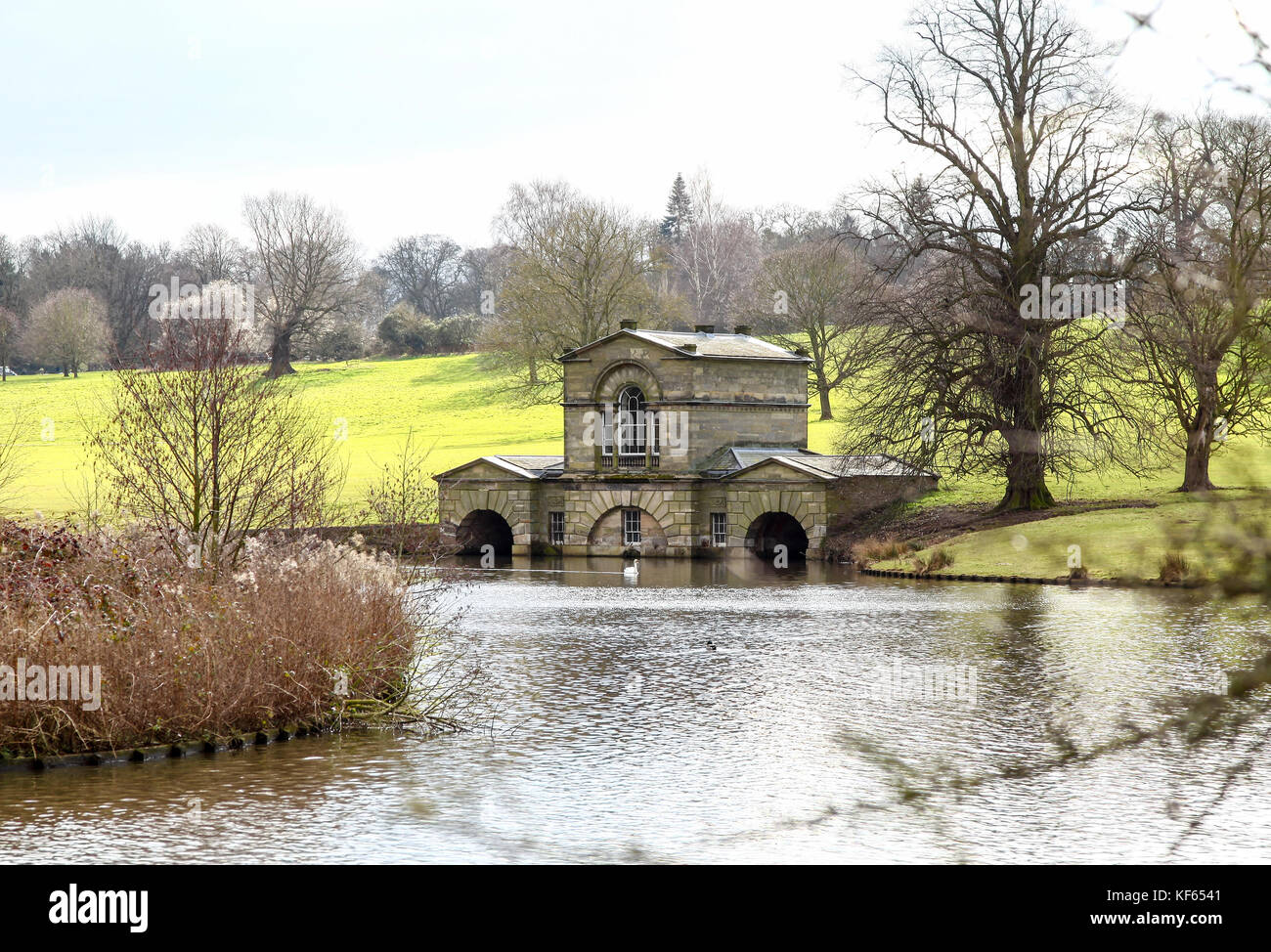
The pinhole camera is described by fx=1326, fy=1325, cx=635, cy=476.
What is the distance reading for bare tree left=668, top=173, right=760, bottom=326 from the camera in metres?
83.7

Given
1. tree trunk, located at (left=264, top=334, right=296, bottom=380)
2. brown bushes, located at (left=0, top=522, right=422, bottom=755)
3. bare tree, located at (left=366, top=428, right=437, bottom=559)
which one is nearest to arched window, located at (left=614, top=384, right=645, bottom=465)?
bare tree, located at (left=366, top=428, right=437, bottom=559)

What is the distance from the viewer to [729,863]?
33.1 ft

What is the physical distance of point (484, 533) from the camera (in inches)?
1884

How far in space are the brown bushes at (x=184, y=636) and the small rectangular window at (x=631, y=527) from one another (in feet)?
89.3

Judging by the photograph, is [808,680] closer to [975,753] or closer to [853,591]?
[975,753]

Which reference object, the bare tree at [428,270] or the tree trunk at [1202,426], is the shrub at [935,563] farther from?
the bare tree at [428,270]

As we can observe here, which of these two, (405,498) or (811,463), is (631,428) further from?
(405,498)

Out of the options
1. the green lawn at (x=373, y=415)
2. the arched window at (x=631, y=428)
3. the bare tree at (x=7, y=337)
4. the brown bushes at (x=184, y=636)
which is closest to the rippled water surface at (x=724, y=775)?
the brown bushes at (x=184, y=636)

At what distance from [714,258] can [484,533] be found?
40.4m

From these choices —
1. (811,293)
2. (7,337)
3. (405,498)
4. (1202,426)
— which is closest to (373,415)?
(811,293)

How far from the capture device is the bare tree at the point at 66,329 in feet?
288

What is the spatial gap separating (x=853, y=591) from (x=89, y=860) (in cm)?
2306

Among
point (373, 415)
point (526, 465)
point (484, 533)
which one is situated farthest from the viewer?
point (373, 415)

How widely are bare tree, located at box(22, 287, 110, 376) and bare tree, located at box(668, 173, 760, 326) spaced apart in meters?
38.7
